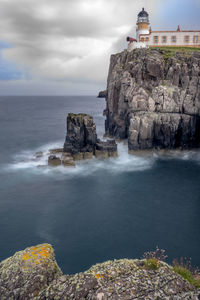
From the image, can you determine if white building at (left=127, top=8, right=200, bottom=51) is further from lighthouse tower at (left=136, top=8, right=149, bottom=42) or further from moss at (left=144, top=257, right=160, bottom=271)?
moss at (left=144, top=257, right=160, bottom=271)

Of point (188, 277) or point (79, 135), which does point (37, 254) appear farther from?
point (79, 135)

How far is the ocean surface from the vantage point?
25812 mm

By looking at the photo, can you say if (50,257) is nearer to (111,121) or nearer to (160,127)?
(160,127)

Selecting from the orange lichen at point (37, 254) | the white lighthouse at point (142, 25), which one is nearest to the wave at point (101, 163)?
the orange lichen at point (37, 254)

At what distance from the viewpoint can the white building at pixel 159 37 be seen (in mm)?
77250

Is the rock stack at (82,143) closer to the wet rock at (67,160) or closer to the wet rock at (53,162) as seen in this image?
the wet rock at (67,160)

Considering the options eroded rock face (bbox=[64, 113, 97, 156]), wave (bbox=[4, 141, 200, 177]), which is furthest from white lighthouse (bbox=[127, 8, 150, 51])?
wave (bbox=[4, 141, 200, 177])

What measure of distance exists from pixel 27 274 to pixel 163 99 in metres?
54.1

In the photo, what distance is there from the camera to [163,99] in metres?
57.4

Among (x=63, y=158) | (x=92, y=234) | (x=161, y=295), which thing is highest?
(x=161, y=295)

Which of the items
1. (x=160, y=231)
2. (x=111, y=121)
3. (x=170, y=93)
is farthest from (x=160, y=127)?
(x=160, y=231)

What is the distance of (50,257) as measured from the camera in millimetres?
12328

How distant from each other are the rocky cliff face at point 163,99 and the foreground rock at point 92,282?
4647cm

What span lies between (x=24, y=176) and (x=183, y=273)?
38.5 metres
